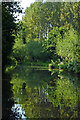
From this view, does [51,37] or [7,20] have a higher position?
[51,37]

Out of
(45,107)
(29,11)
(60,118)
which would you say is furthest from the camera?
(29,11)

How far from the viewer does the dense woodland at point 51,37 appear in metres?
25.0

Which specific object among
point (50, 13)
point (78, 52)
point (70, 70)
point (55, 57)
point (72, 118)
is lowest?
point (72, 118)

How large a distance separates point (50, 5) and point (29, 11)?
722 cm

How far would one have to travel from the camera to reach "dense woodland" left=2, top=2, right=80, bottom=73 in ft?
82.1

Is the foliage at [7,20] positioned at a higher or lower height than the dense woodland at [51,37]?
lower

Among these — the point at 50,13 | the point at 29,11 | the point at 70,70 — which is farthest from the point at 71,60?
the point at 29,11

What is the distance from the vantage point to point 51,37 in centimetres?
4741

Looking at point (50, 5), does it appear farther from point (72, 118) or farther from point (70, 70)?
point (72, 118)

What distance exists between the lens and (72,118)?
194 inches

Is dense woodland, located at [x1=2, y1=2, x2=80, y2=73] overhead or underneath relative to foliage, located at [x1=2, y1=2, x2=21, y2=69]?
overhead

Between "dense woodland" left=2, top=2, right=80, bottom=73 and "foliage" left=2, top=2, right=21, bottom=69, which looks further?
"dense woodland" left=2, top=2, right=80, bottom=73

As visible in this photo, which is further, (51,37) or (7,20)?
(51,37)

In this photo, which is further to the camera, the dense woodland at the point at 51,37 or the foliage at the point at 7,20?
the dense woodland at the point at 51,37
